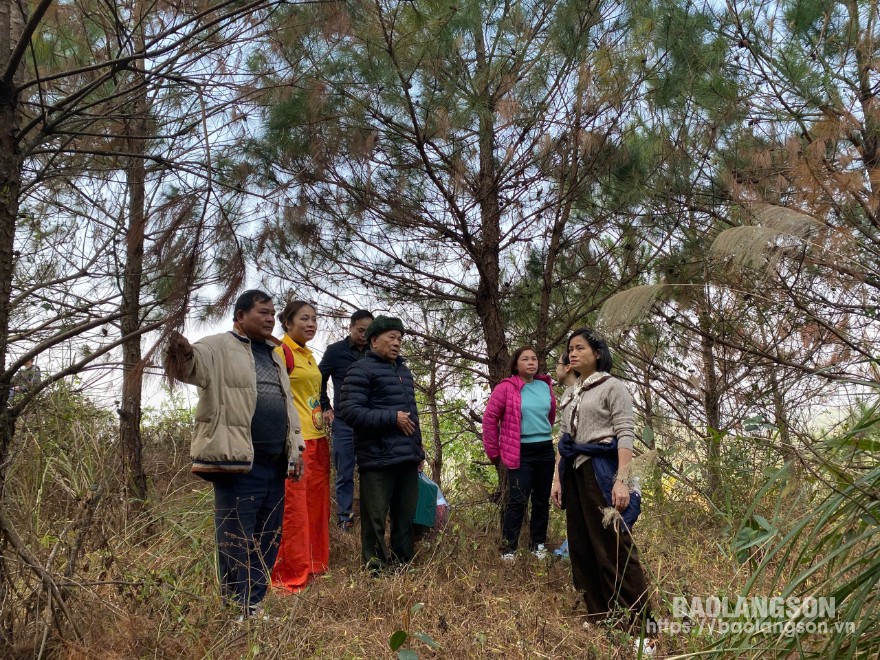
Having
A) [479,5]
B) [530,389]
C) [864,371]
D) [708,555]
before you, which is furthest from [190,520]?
[864,371]

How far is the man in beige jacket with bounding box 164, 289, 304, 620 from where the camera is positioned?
129 inches

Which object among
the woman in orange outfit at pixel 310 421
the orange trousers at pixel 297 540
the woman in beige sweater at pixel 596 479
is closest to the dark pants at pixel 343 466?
the woman in orange outfit at pixel 310 421

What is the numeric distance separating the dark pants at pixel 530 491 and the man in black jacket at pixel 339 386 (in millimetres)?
1048

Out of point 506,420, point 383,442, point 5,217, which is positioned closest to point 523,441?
point 506,420

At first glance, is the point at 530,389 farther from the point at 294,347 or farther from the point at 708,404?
the point at 708,404

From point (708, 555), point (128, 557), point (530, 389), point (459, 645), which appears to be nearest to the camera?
point (459, 645)

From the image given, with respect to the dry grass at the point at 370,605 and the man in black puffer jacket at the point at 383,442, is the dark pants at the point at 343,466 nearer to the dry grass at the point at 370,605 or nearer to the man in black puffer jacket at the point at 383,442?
the dry grass at the point at 370,605

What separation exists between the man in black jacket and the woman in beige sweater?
1.70 m

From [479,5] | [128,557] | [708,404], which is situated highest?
[479,5]

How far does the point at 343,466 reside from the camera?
16.6ft

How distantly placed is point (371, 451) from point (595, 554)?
1307mm

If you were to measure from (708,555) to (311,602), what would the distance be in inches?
94.2

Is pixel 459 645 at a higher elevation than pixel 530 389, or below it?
below

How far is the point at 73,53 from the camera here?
4.11 m
